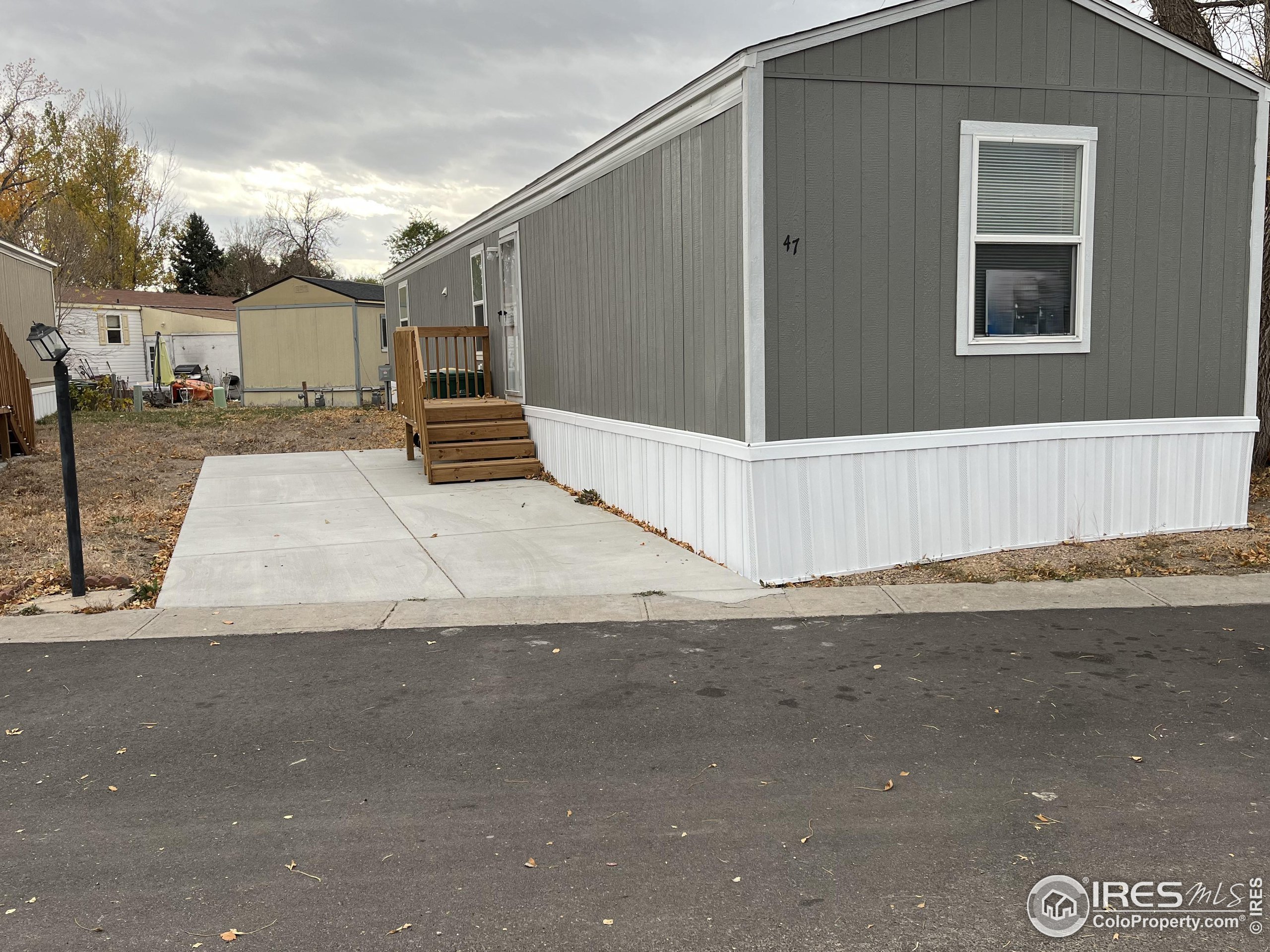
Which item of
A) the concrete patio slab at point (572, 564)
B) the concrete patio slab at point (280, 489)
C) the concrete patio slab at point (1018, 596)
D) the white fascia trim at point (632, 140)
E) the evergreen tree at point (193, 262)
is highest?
the evergreen tree at point (193, 262)

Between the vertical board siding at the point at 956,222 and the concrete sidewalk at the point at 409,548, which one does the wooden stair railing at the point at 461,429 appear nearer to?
the concrete sidewalk at the point at 409,548

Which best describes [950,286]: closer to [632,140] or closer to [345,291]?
[632,140]

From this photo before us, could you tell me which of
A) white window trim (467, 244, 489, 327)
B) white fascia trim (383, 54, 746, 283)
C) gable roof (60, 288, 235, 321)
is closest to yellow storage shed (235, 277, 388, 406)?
gable roof (60, 288, 235, 321)

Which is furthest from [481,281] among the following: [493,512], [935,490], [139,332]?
[139,332]

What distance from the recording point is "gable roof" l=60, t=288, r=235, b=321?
3191 centimetres

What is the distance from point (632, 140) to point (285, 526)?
4278 millimetres

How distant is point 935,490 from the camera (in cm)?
669

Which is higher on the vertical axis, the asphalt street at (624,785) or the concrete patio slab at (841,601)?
the concrete patio slab at (841,601)

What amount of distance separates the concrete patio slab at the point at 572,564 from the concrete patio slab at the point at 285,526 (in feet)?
2.56

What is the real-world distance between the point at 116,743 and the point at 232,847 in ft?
3.84

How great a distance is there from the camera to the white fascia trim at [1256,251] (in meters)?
7.21

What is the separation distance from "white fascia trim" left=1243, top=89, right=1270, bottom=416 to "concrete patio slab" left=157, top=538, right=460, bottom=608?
6114 mm

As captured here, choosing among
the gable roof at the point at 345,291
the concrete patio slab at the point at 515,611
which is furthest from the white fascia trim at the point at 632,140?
the gable roof at the point at 345,291

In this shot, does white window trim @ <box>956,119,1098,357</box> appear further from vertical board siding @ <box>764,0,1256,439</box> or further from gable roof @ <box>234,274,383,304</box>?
gable roof @ <box>234,274,383,304</box>
